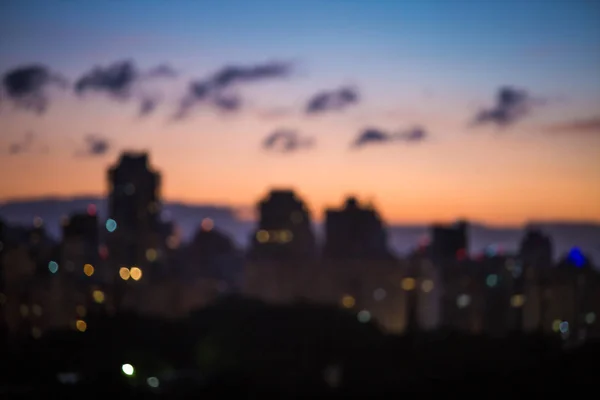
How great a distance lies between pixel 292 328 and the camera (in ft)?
221

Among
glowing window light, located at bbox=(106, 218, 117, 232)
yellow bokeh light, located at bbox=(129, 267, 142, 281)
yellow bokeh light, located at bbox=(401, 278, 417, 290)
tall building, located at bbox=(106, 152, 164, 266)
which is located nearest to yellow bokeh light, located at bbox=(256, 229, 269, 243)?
tall building, located at bbox=(106, 152, 164, 266)

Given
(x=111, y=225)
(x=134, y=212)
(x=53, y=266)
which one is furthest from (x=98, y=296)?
(x=134, y=212)

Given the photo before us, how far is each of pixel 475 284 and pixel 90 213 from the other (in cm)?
4443

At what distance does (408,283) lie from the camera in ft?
372

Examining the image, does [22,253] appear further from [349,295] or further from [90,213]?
[349,295]

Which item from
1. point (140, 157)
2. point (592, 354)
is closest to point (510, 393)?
point (592, 354)

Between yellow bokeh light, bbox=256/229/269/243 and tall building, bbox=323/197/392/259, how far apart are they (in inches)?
303

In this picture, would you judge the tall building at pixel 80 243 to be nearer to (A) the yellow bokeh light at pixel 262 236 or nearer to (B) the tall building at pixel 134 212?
(B) the tall building at pixel 134 212

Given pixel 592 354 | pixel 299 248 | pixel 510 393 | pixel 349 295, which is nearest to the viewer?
pixel 510 393

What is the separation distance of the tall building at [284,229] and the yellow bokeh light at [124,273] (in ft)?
76.1

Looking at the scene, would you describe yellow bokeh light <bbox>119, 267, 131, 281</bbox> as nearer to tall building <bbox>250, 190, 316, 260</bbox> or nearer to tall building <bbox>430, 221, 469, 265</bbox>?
tall building <bbox>250, 190, 316, 260</bbox>

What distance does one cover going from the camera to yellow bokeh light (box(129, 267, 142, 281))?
98.6 m

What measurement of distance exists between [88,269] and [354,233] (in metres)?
37.6

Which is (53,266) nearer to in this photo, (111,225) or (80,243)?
(80,243)
